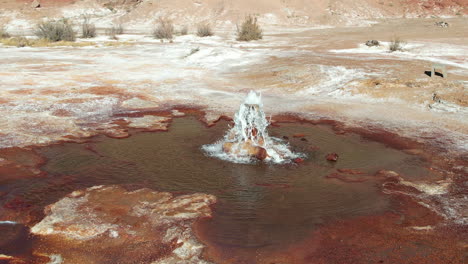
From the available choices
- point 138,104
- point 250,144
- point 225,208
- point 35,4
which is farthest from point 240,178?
point 35,4

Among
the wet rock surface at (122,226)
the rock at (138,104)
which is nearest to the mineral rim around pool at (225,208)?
the wet rock surface at (122,226)

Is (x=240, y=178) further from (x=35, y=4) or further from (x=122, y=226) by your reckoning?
(x=35, y=4)

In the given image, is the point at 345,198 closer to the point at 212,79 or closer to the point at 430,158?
A: the point at 430,158

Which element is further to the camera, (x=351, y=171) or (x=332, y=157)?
(x=332, y=157)

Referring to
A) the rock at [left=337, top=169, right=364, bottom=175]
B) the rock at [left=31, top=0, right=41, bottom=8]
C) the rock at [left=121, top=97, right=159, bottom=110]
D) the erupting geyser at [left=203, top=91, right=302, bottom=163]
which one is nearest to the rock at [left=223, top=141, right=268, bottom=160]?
the erupting geyser at [left=203, top=91, right=302, bottom=163]

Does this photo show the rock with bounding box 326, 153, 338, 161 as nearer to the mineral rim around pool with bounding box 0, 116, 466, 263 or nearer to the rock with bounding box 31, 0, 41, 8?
the mineral rim around pool with bounding box 0, 116, 466, 263

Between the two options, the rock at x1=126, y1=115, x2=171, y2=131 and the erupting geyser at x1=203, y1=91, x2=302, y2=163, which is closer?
the erupting geyser at x1=203, y1=91, x2=302, y2=163
